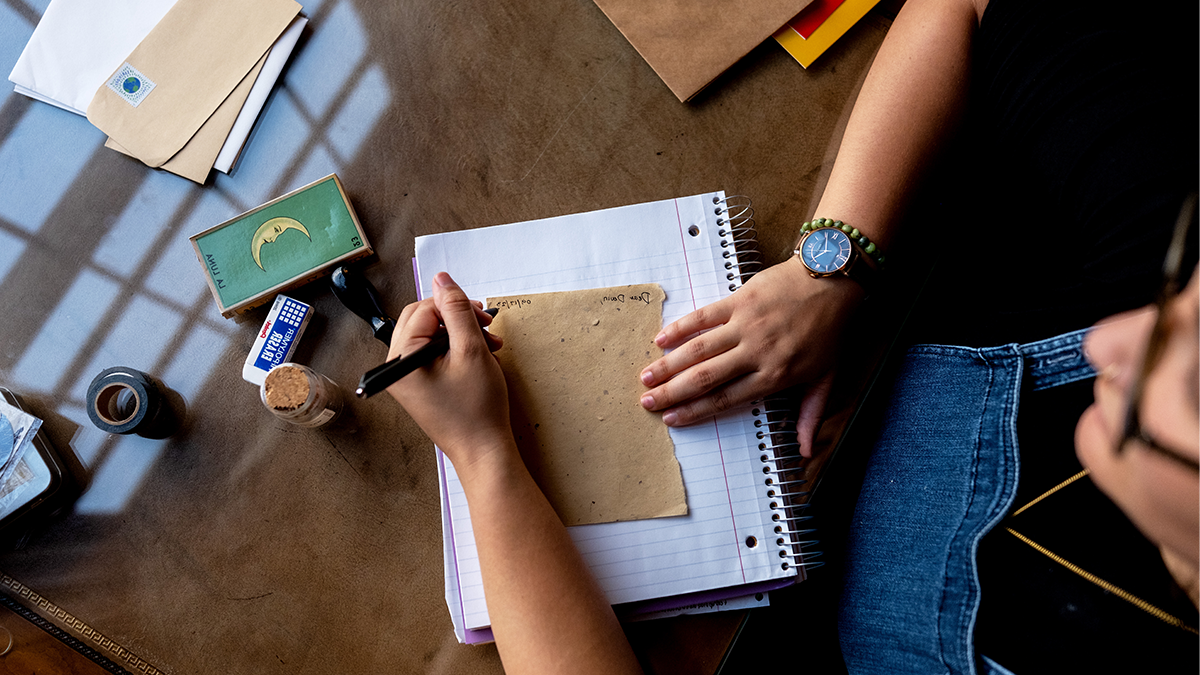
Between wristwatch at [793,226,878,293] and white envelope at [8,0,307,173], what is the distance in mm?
729

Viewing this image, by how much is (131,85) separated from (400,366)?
603 mm

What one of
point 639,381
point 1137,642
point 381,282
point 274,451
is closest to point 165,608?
point 274,451

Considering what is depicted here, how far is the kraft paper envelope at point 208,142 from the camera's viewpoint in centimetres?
84

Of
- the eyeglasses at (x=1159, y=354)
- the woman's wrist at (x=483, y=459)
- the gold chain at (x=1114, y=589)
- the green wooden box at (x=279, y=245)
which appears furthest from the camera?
the green wooden box at (x=279, y=245)

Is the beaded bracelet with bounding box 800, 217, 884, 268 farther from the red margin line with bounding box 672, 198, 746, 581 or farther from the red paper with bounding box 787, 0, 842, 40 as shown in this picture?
the red paper with bounding box 787, 0, 842, 40

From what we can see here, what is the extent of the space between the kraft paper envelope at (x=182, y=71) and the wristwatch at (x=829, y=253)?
0.75m

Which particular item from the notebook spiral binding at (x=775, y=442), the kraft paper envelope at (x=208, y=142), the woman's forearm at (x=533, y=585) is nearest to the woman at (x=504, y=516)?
the woman's forearm at (x=533, y=585)

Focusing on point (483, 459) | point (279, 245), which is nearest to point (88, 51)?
point (279, 245)

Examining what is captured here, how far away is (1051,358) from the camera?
0.64m

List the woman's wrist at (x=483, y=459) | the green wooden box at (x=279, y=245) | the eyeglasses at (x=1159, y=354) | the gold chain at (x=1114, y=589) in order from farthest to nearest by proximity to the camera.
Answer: the green wooden box at (x=279, y=245), the woman's wrist at (x=483, y=459), the gold chain at (x=1114, y=589), the eyeglasses at (x=1159, y=354)

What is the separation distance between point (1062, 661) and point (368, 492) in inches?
28.5

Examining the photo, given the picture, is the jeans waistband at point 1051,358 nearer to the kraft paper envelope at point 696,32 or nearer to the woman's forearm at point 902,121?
the woman's forearm at point 902,121

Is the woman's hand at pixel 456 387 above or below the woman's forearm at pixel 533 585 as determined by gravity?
above

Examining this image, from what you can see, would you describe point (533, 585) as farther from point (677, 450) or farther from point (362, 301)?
point (362, 301)
